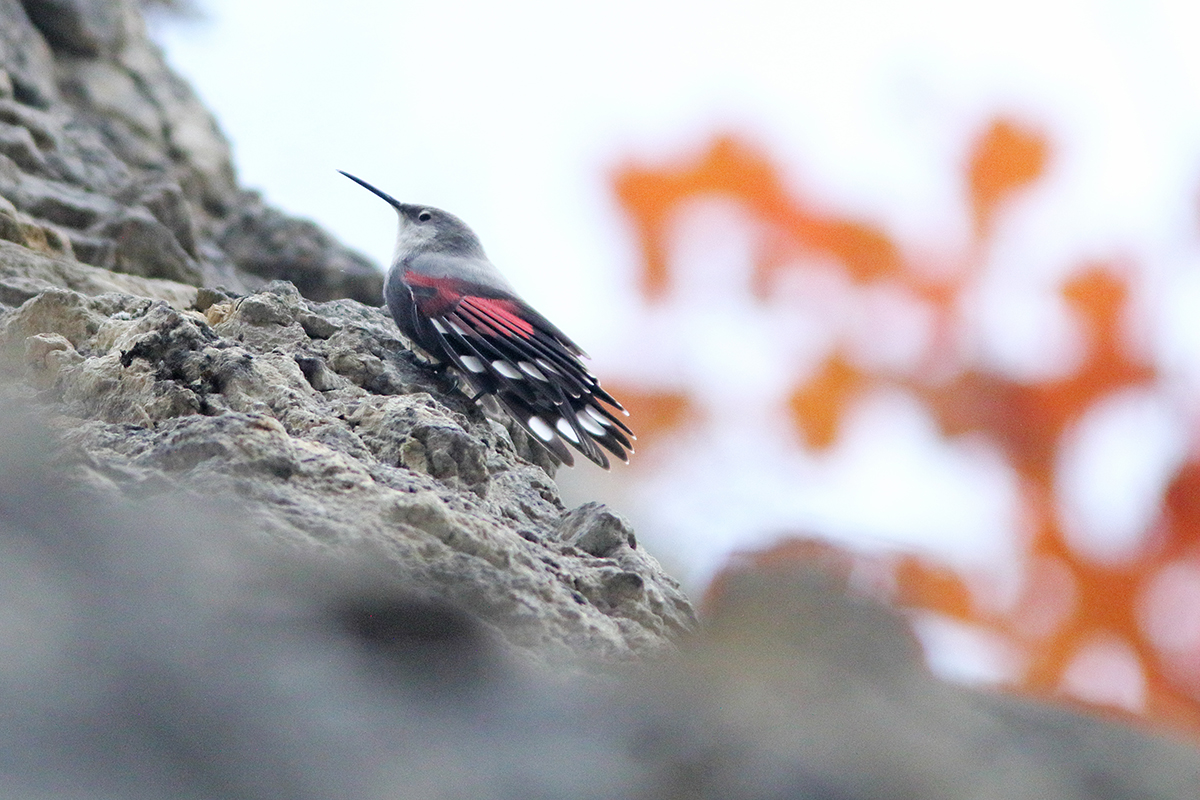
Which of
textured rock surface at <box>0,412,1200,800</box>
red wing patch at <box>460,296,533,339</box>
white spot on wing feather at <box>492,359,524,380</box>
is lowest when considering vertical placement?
textured rock surface at <box>0,412,1200,800</box>

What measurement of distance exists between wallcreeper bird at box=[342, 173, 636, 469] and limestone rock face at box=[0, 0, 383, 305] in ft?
2.34

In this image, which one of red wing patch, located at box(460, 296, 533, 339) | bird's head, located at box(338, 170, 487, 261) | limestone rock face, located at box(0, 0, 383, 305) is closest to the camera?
red wing patch, located at box(460, 296, 533, 339)

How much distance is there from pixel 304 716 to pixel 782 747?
19.2 inches

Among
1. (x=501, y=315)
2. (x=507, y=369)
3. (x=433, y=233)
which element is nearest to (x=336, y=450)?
(x=507, y=369)

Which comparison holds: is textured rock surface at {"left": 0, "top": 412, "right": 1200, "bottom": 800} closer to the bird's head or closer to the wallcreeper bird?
the wallcreeper bird

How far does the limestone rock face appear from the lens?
12.2 feet

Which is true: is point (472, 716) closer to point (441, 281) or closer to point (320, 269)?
point (441, 281)

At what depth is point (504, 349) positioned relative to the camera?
3400mm

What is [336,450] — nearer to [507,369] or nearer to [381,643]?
[381,643]

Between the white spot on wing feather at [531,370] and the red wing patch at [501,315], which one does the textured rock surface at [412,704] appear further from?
the red wing patch at [501,315]

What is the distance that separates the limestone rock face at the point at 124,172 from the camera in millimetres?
3715

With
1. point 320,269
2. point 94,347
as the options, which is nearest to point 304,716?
point 94,347

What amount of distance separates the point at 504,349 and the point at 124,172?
1.86 m

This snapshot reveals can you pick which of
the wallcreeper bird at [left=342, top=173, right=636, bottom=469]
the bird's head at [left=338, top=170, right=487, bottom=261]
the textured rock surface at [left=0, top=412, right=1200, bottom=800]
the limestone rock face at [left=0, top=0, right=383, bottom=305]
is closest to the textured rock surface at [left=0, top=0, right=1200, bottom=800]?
the textured rock surface at [left=0, top=412, right=1200, bottom=800]
